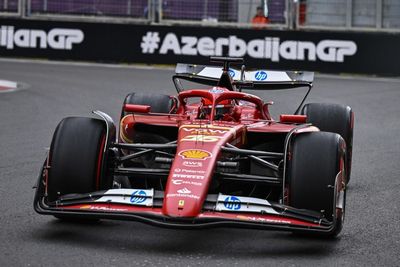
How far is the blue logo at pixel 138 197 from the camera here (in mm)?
6559

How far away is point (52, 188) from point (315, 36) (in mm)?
16657

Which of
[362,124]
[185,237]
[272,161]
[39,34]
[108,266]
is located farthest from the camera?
[39,34]

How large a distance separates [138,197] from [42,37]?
1796 cm

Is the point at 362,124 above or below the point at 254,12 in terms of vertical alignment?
below

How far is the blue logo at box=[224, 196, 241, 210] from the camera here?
21.3 ft

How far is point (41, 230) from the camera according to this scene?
22.7 feet

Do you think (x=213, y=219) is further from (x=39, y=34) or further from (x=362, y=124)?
(x=39, y=34)

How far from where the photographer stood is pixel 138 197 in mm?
6602

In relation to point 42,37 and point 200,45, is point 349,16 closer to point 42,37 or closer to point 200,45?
point 200,45

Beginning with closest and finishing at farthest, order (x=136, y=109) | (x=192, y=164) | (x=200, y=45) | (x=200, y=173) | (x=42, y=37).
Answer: (x=200, y=173) → (x=192, y=164) → (x=136, y=109) → (x=200, y=45) → (x=42, y=37)

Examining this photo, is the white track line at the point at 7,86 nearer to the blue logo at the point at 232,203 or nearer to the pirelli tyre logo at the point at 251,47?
the pirelli tyre logo at the point at 251,47

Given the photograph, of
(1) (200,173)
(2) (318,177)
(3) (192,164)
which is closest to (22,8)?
(3) (192,164)

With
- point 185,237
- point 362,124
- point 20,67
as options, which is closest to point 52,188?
point 185,237

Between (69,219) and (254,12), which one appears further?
(254,12)
